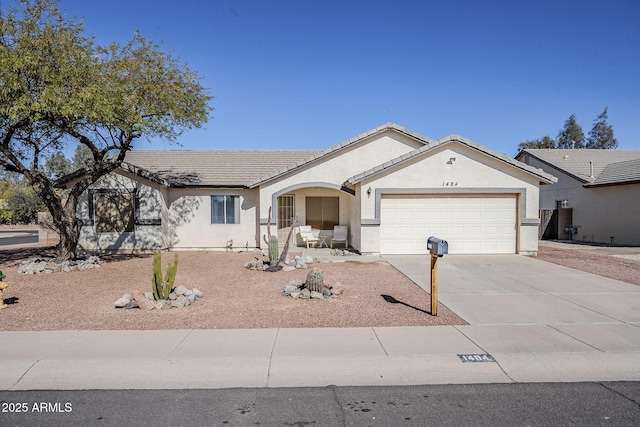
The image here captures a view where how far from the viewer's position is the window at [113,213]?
56.3ft

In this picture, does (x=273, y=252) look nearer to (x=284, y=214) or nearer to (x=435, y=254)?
(x=284, y=214)

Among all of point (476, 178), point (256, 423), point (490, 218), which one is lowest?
point (256, 423)

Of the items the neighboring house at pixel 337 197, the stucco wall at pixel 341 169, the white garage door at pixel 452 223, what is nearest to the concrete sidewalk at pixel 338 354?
the white garage door at pixel 452 223

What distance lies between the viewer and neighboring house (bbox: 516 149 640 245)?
19.6 meters

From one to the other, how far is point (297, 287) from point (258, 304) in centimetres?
128

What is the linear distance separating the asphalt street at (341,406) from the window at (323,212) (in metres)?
14.2

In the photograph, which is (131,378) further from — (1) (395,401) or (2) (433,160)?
(2) (433,160)

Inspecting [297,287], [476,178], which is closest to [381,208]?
[476,178]

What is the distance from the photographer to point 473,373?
5.11 meters

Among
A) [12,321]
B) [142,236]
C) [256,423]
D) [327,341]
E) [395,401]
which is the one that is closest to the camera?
[256,423]

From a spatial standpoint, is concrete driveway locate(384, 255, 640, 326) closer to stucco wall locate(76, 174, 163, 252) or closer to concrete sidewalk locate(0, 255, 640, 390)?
concrete sidewalk locate(0, 255, 640, 390)

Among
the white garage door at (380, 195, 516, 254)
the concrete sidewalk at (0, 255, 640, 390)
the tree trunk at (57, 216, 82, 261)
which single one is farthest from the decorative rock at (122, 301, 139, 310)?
the white garage door at (380, 195, 516, 254)

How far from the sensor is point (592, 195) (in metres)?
21.8

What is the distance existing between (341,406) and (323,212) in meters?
14.7
